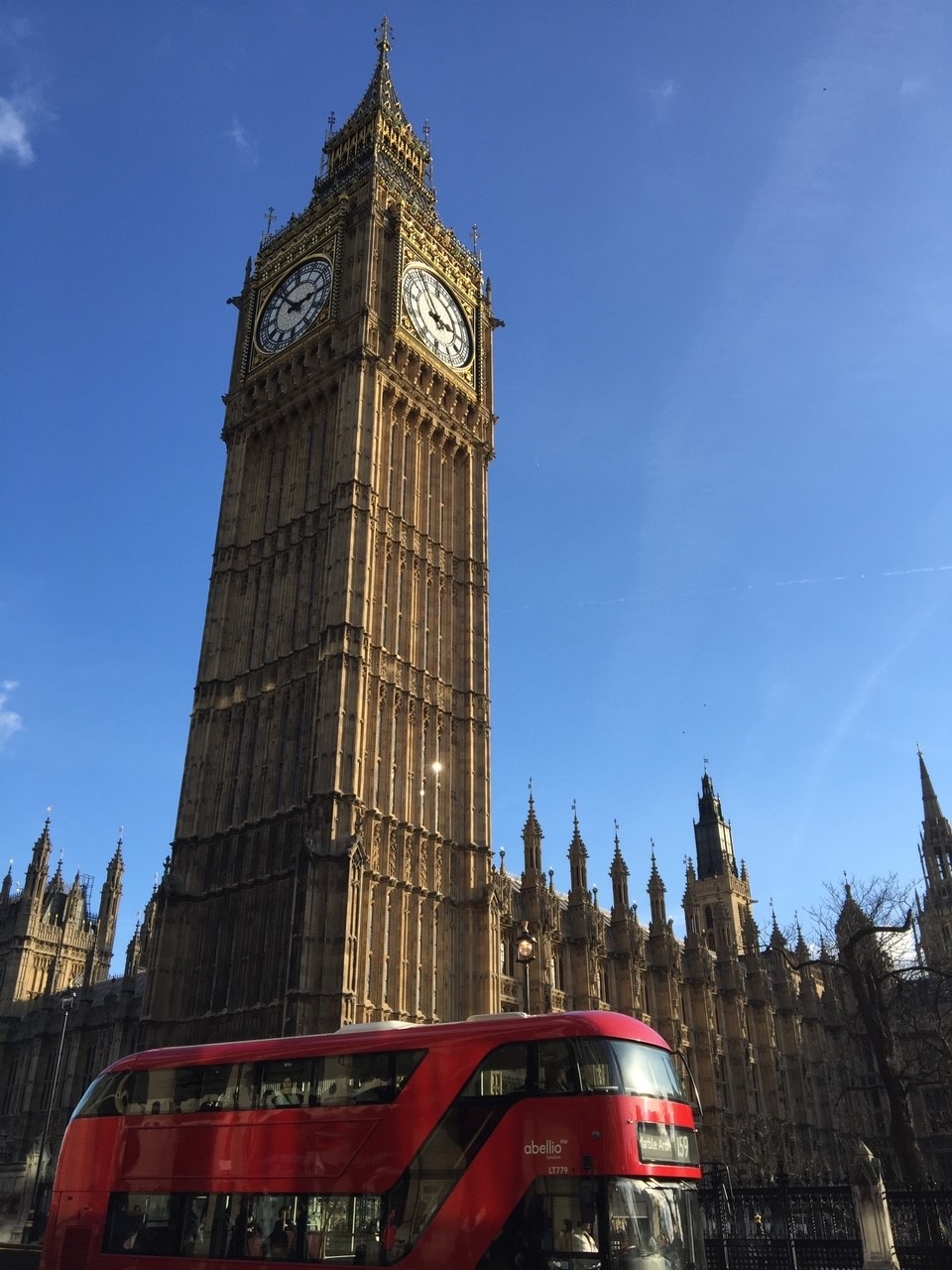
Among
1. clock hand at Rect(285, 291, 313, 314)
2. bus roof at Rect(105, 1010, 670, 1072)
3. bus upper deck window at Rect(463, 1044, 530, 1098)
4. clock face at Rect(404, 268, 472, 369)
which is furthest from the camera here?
clock hand at Rect(285, 291, 313, 314)

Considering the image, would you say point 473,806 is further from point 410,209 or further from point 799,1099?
point 799,1099

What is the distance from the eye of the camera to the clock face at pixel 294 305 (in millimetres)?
57000

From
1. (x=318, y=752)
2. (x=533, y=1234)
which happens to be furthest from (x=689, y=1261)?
(x=318, y=752)

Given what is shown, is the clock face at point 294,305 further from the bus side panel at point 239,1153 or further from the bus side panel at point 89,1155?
the bus side panel at point 239,1153

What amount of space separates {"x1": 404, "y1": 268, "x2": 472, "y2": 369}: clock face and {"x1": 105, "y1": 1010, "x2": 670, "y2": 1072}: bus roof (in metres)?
45.7

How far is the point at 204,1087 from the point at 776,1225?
53.2 ft

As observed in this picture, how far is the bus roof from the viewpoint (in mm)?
15656

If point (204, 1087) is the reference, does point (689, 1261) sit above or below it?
below

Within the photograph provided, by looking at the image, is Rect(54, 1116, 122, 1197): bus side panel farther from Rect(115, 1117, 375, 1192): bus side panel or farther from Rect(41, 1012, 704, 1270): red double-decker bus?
Rect(115, 1117, 375, 1192): bus side panel

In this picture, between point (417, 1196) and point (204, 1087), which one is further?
point (204, 1087)

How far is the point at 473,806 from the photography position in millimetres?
48781

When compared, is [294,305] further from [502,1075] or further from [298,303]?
[502,1075]

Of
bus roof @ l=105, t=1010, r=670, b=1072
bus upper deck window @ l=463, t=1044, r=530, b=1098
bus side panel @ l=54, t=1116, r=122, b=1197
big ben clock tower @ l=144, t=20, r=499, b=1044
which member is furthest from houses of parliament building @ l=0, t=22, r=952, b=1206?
bus upper deck window @ l=463, t=1044, r=530, b=1098

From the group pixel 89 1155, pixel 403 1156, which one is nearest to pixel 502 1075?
pixel 403 1156
